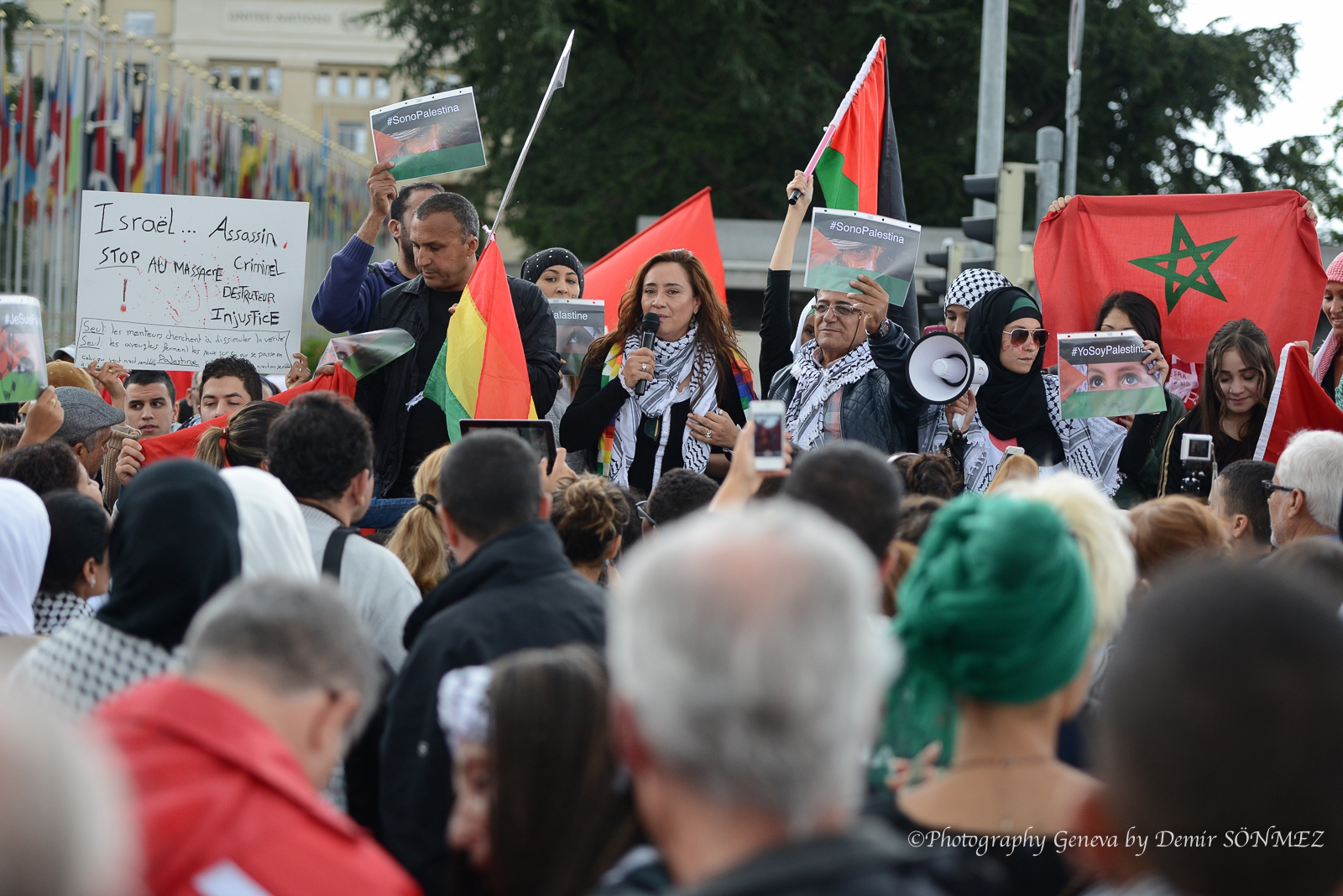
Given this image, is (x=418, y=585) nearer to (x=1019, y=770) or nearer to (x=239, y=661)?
(x=239, y=661)

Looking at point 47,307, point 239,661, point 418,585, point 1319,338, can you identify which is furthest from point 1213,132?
point 239,661

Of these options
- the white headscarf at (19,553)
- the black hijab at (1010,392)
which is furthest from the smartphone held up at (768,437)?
the black hijab at (1010,392)

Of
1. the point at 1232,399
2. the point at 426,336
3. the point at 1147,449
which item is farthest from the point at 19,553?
the point at 1232,399

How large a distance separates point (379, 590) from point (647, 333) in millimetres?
2390

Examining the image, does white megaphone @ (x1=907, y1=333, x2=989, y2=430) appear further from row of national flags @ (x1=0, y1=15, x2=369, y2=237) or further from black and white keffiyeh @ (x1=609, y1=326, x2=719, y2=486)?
row of national flags @ (x1=0, y1=15, x2=369, y2=237)

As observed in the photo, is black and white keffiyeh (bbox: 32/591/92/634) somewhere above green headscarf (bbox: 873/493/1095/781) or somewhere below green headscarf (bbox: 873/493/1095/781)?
below

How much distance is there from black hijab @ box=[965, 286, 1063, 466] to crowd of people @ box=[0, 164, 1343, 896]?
132 cm

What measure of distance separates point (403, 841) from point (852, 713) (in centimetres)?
165

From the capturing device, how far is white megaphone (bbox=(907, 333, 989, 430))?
17.4ft

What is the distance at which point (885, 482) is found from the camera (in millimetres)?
2938

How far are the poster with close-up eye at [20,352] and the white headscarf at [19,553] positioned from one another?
182 cm

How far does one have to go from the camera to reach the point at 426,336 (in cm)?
581

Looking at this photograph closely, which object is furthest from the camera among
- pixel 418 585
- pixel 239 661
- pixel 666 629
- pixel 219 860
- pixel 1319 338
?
pixel 1319 338

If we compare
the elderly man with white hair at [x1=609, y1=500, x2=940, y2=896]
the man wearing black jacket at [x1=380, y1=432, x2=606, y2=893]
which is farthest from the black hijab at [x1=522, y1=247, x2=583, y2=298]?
the elderly man with white hair at [x1=609, y1=500, x2=940, y2=896]
